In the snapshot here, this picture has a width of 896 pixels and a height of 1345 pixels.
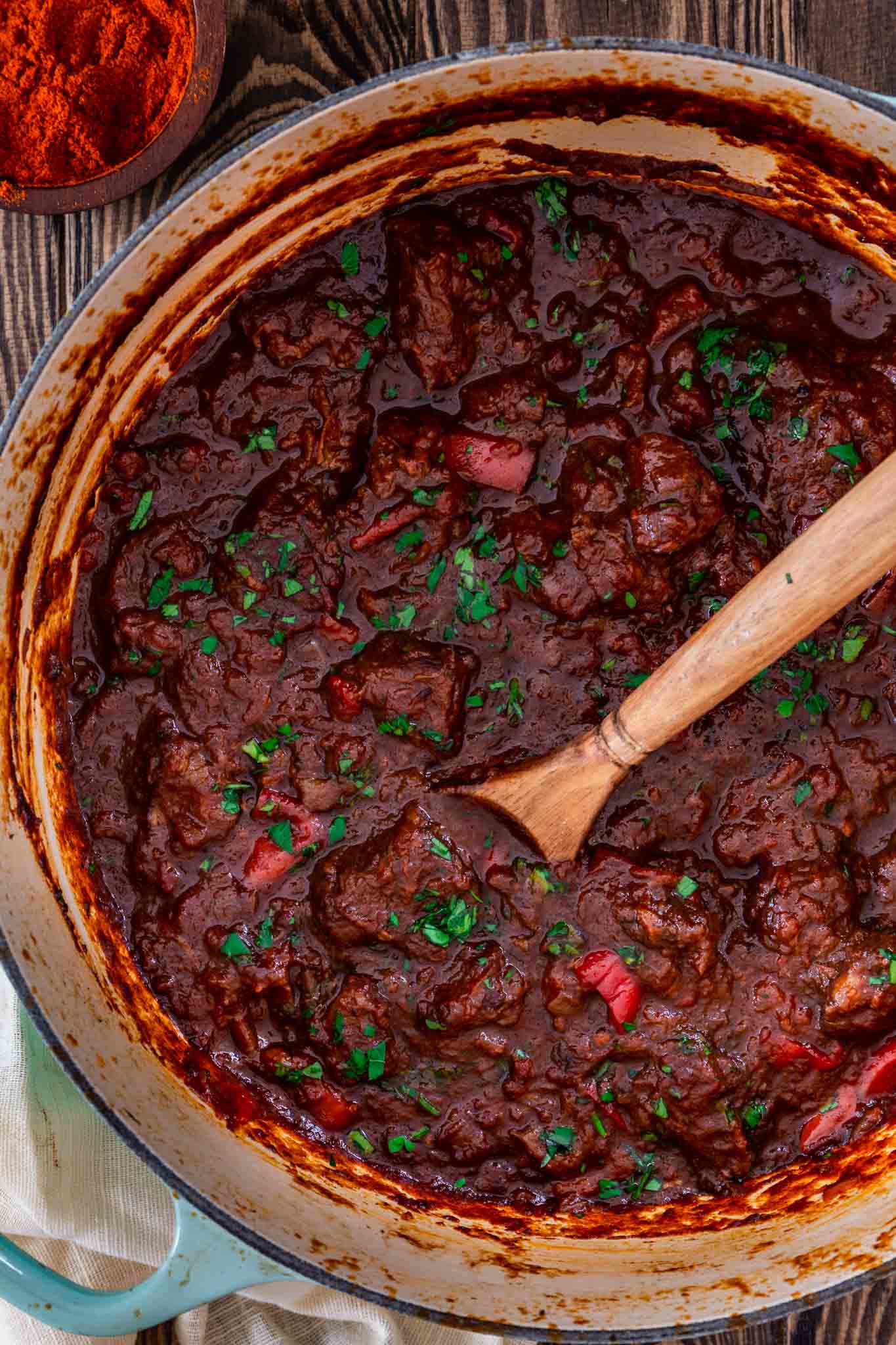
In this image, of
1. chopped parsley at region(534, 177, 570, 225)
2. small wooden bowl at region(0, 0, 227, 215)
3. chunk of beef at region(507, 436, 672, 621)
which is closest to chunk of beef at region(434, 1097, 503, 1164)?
chunk of beef at region(507, 436, 672, 621)

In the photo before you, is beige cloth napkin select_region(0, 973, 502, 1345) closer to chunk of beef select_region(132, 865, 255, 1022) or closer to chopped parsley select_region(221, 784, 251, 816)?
chunk of beef select_region(132, 865, 255, 1022)

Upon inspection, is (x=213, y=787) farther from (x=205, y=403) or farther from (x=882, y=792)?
(x=882, y=792)

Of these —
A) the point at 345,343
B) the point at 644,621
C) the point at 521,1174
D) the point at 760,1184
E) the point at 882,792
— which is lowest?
the point at 760,1184

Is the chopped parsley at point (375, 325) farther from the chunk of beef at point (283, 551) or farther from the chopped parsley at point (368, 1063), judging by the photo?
the chopped parsley at point (368, 1063)

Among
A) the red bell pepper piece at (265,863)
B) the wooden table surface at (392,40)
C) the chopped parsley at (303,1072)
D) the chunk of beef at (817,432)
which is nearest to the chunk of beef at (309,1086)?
the chopped parsley at (303,1072)

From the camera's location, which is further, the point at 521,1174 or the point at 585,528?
the point at 521,1174

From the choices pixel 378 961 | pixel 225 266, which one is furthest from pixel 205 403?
pixel 378 961
